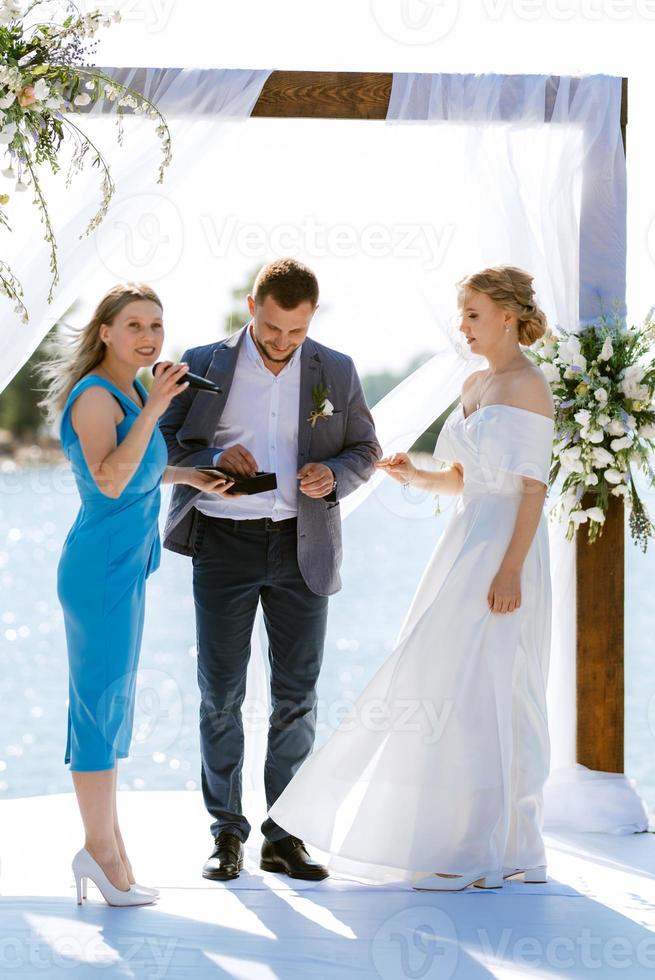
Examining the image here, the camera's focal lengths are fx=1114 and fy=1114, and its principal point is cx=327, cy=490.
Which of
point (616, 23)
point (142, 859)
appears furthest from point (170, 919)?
point (616, 23)

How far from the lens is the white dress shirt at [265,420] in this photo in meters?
3.61

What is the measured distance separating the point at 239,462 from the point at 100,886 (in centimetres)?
130

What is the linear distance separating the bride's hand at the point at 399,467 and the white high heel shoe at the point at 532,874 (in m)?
1.30

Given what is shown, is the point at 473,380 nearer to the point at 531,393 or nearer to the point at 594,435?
the point at 531,393

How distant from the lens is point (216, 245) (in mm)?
4254

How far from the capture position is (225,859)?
353 centimetres

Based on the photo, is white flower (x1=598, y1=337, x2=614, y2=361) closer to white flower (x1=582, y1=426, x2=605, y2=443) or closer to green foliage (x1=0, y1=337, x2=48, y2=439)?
white flower (x1=582, y1=426, x2=605, y2=443)

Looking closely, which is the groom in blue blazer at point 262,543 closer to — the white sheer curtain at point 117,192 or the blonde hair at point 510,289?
the blonde hair at point 510,289

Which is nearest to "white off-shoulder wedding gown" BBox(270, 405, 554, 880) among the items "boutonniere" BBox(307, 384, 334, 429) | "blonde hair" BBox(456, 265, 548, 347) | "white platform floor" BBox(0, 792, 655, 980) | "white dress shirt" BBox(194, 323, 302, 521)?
"white platform floor" BBox(0, 792, 655, 980)

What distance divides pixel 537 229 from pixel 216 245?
1.22 metres

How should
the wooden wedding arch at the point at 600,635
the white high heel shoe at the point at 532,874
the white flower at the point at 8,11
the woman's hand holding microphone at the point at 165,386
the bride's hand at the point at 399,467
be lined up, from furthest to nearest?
1. the wooden wedding arch at the point at 600,635
2. the bride's hand at the point at 399,467
3. the white high heel shoe at the point at 532,874
4. the woman's hand holding microphone at the point at 165,386
5. the white flower at the point at 8,11

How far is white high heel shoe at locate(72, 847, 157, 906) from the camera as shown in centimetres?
315

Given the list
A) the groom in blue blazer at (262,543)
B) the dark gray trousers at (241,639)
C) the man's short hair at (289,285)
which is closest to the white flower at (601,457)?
the groom in blue blazer at (262,543)

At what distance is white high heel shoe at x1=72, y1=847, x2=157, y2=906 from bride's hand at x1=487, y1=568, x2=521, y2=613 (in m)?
1.35
